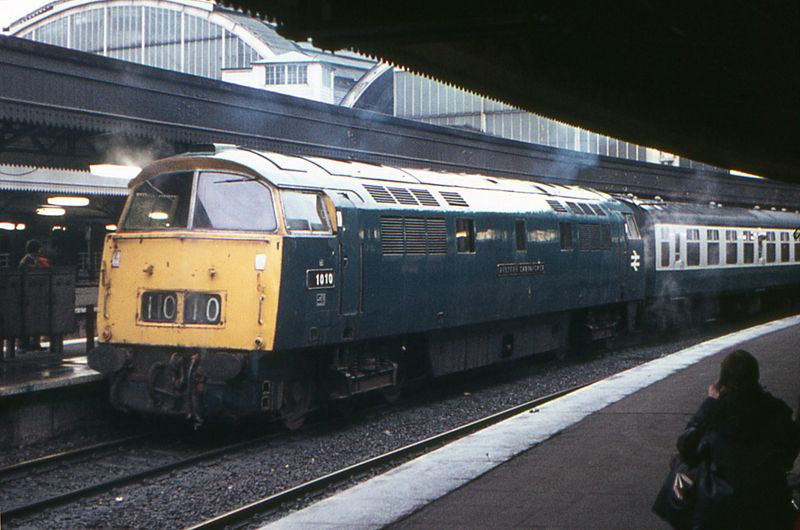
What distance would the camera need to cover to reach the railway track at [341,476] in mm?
8664

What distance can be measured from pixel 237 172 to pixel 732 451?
777 centimetres

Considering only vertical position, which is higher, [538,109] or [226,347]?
[538,109]

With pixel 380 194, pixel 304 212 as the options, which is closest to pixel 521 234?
pixel 380 194

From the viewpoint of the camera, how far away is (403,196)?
542 inches

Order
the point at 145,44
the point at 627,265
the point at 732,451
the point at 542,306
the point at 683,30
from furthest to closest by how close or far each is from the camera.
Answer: the point at 145,44 → the point at 627,265 → the point at 542,306 → the point at 683,30 → the point at 732,451

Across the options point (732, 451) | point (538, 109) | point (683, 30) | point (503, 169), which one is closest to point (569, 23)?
point (683, 30)

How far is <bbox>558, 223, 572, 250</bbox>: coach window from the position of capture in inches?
725

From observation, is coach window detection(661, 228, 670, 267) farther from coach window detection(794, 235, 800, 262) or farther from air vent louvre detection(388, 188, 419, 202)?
air vent louvre detection(388, 188, 419, 202)

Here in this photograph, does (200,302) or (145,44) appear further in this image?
(145,44)

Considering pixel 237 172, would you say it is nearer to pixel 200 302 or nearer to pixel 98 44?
pixel 200 302

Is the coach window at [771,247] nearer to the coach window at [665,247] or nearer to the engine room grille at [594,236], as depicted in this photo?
the coach window at [665,247]

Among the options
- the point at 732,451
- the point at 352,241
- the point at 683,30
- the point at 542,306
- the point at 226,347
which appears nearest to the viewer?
the point at 732,451

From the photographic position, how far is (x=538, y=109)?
1280cm

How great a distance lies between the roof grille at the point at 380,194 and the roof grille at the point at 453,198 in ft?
4.70
